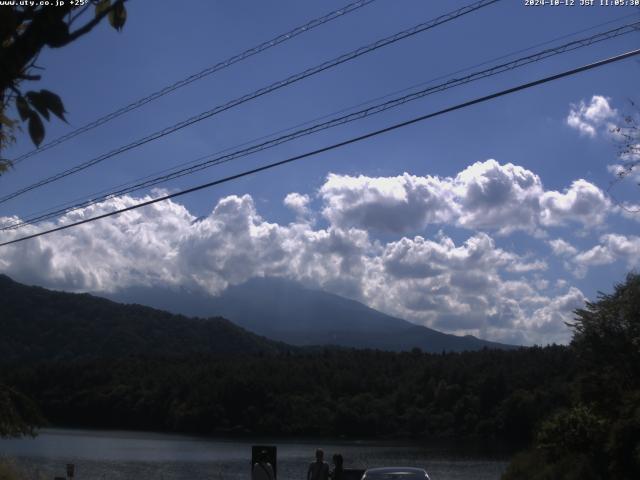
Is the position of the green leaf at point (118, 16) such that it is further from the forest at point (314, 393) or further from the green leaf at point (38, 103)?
the forest at point (314, 393)

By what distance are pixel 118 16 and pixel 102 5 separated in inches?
→ 5.7

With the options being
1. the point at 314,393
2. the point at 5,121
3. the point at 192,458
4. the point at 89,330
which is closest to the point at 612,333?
the point at 5,121

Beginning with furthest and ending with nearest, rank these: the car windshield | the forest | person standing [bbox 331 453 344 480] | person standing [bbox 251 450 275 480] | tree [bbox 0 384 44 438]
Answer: the forest < tree [bbox 0 384 44 438] < person standing [bbox 331 453 344 480] < person standing [bbox 251 450 275 480] < the car windshield

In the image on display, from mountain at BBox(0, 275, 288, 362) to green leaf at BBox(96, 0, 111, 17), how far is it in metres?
111

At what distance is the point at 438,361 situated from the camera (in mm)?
96750

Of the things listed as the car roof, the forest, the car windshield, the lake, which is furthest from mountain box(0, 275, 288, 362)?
the car windshield

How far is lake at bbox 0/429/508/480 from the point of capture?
37.8m

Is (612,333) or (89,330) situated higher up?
(89,330)

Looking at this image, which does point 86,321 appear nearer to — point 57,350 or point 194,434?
point 57,350

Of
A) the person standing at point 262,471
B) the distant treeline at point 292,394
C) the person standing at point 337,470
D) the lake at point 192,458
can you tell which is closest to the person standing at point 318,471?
the person standing at point 262,471

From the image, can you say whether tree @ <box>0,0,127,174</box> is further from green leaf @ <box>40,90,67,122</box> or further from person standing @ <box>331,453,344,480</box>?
person standing @ <box>331,453,344,480</box>

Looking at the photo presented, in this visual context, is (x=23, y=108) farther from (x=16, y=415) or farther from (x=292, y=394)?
(x=292, y=394)

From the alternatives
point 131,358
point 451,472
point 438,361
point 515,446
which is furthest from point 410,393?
point 451,472

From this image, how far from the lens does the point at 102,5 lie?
13.2 ft
